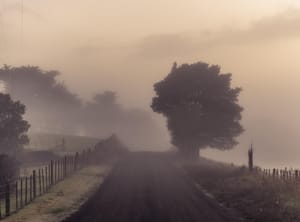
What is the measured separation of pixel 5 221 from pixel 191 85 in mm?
59908

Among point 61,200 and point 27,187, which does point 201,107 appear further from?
point 61,200

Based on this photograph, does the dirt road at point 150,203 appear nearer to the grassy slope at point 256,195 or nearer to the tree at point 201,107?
the grassy slope at point 256,195

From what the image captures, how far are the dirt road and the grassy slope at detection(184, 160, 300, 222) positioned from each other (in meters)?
1.33

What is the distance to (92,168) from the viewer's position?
60312 mm

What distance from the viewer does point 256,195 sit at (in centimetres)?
3512

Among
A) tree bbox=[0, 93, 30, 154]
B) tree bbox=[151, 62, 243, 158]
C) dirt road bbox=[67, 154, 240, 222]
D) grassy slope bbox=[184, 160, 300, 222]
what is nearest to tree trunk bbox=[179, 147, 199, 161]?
tree bbox=[151, 62, 243, 158]

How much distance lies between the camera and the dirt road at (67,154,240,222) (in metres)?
27.0

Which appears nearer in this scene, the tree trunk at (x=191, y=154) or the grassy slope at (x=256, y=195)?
the grassy slope at (x=256, y=195)

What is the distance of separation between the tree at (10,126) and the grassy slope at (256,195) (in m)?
22.7

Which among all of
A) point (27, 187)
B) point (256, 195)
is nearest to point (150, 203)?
point (256, 195)

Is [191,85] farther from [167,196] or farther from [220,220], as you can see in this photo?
[220,220]

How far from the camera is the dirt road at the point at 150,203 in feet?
88.7

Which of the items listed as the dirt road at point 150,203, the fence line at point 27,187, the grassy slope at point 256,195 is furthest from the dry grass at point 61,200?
the grassy slope at point 256,195

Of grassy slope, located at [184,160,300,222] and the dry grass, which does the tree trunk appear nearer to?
grassy slope, located at [184,160,300,222]
